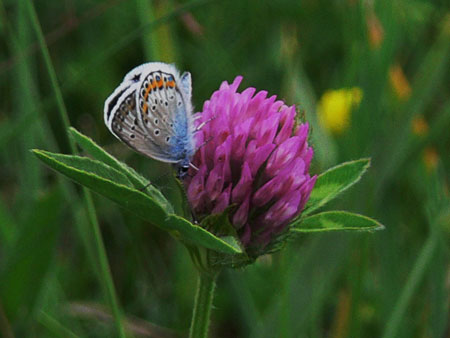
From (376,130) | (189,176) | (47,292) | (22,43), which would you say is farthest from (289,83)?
(189,176)

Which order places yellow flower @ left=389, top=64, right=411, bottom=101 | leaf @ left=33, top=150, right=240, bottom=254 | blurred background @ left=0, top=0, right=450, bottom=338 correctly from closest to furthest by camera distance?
leaf @ left=33, top=150, right=240, bottom=254
blurred background @ left=0, top=0, right=450, bottom=338
yellow flower @ left=389, top=64, right=411, bottom=101

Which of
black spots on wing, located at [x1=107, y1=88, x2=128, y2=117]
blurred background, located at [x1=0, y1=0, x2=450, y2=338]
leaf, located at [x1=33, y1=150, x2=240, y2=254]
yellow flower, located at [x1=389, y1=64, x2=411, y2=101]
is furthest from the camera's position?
yellow flower, located at [x1=389, y1=64, x2=411, y2=101]

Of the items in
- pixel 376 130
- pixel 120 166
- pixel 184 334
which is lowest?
pixel 184 334

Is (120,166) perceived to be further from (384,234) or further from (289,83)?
(289,83)

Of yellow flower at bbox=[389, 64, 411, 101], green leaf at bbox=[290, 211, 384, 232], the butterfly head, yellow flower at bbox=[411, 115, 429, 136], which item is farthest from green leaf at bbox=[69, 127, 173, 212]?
yellow flower at bbox=[389, 64, 411, 101]

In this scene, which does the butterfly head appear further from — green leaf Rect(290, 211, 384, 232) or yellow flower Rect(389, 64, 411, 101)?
yellow flower Rect(389, 64, 411, 101)

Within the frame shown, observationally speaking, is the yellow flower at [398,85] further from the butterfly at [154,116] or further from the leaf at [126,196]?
the leaf at [126,196]

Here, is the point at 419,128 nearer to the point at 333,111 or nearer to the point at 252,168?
the point at 333,111
